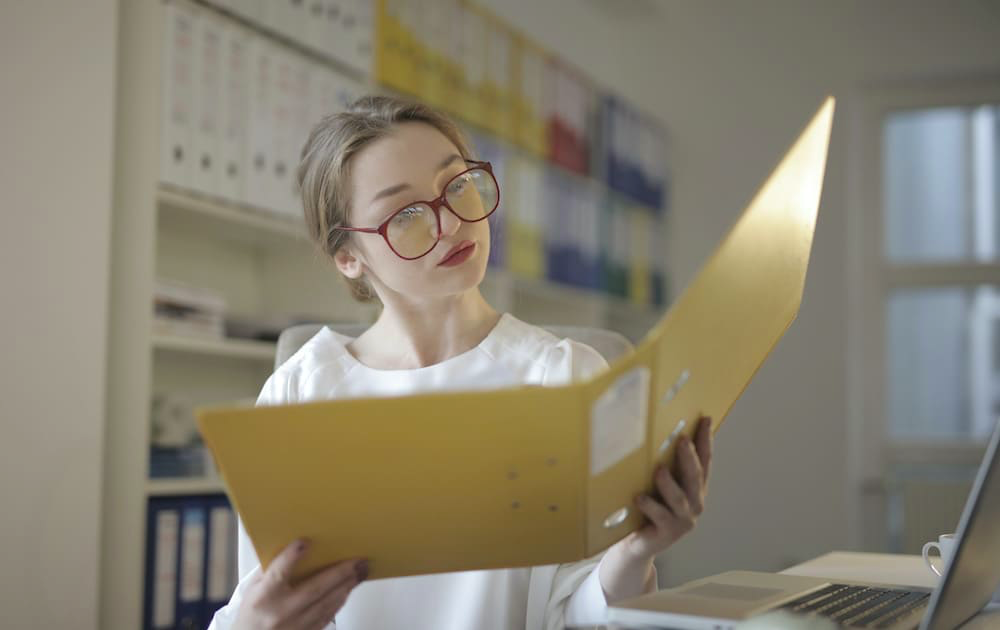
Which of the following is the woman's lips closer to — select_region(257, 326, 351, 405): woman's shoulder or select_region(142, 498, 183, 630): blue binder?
select_region(257, 326, 351, 405): woman's shoulder

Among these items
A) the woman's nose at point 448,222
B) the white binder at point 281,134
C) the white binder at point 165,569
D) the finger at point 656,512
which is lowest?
the white binder at point 165,569

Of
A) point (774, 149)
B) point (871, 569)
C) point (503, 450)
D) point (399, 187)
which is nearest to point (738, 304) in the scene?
point (503, 450)

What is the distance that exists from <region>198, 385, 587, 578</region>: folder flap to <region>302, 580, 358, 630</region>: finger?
0.03 m

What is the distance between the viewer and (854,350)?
16.2ft

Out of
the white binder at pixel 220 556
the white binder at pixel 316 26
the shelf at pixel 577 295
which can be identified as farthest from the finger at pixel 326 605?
the shelf at pixel 577 295

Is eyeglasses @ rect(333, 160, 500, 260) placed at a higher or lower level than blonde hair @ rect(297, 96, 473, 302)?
lower

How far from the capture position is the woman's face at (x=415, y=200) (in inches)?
47.0

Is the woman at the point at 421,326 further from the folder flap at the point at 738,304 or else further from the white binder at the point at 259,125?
the white binder at the point at 259,125

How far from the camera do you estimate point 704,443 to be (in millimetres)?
920

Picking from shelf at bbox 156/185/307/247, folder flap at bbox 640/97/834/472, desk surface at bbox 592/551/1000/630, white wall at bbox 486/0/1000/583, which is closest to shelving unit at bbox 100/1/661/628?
shelf at bbox 156/185/307/247

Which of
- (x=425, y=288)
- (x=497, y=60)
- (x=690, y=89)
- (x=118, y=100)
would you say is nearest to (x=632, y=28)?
(x=690, y=89)

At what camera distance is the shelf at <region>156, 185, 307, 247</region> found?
2400 mm

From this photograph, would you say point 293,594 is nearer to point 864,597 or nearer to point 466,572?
point 466,572

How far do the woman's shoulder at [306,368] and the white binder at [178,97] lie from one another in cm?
117
